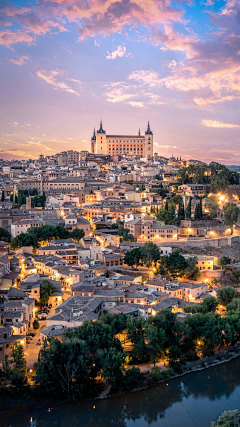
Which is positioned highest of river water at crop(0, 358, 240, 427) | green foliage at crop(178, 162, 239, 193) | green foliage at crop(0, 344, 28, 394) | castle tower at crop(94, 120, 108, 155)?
castle tower at crop(94, 120, 108, 155)

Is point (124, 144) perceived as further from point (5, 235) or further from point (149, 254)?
A: point (149, 254)

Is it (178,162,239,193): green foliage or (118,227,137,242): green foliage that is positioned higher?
(178,162,239,193): green foliage

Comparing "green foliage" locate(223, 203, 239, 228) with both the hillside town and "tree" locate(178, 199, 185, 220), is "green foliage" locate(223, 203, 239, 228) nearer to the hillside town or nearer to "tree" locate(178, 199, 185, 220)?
the hillside town

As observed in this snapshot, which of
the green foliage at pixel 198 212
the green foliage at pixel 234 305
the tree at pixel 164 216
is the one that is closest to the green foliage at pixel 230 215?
the green foliage at pixel 198 212

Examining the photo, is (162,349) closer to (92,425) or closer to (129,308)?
(129,308)

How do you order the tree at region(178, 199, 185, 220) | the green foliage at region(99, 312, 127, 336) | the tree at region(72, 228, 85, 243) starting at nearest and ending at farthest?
the green foliage at region(99, 312, 127, 336) → the tree at region(72, 228, 85, 243) → the tree at region(178, 199, 185, 220)

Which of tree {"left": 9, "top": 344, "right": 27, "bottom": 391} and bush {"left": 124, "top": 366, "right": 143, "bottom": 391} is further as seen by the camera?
bush {"left": 124, "top": 366, "right": 143, "bottom": 391}

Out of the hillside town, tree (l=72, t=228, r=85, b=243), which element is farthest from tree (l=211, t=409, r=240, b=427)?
tree (l=72, t=228, r=85, b=243)

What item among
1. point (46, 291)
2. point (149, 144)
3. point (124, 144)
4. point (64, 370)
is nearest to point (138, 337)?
point (64, 370)
